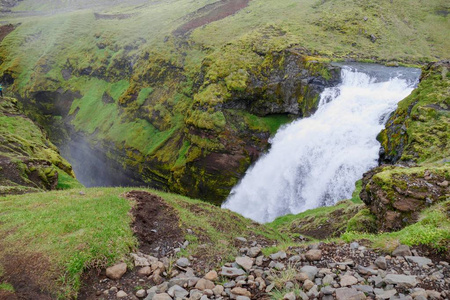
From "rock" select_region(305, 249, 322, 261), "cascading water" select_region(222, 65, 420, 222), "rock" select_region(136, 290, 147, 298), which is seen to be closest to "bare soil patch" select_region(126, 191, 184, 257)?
"rock" select_region(136, 290, 147, 298)

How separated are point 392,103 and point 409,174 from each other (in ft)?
55.3

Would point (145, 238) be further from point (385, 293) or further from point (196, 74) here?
point (196, 74)

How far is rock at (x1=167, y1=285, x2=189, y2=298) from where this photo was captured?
6.43 m

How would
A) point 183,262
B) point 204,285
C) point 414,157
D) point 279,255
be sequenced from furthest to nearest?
point 414,157 < point 183,262 < point 279,255 < point 204,285

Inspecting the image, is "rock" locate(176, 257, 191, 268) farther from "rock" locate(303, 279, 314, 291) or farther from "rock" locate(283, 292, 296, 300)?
"rock" locate(303, 279, 314, 291)

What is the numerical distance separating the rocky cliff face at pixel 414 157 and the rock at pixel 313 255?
4.38 m

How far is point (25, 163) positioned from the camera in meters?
19.5

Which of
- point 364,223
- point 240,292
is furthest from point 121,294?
point 364,223

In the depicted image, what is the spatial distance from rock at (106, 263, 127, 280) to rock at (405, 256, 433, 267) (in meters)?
6.48

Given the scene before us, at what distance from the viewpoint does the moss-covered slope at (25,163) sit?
17.7 meters

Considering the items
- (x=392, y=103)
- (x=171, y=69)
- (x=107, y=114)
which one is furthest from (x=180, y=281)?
(x=107, y=114)

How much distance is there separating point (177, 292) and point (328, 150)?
21521 millimetres

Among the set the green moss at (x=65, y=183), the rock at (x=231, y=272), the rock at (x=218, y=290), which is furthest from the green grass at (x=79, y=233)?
the green moss at (x=65, y=183)

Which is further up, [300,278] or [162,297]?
[162,297]
